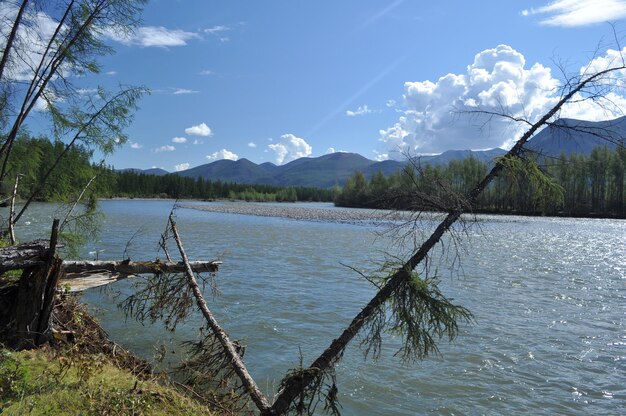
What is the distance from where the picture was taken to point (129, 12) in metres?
8.91

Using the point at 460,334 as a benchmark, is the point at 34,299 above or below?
above

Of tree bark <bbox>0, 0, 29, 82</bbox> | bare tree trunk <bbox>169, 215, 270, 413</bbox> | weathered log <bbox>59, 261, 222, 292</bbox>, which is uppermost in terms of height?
tree bark <bbox>0, 0, 29, 82</bbox>

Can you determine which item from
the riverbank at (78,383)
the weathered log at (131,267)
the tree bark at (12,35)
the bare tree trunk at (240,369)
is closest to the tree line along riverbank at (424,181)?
the weathered log at (131,267)

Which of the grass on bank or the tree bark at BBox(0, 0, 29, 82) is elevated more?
the tree bark at BBox(0, 0, 29, 82)

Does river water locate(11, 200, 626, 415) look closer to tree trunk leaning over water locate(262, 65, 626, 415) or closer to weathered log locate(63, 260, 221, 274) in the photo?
tree trunk leaning over water locate(262, 65, 626, 415)

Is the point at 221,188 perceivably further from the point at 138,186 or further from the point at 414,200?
the point at 414,200

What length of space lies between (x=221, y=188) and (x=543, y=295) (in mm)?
161947

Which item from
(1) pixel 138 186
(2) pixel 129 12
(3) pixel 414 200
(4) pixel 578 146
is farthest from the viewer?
(1) pixel 138 186

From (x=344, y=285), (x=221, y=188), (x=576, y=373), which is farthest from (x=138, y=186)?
(x=576, y=373)

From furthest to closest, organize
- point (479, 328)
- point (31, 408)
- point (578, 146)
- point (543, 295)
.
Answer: point (543, 295) < point (479, 328) < point (31, 408) < point (578, 146)

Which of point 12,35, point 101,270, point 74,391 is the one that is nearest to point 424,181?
point 74,391

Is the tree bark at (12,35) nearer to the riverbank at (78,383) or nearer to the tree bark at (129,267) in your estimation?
the tree bark at (129,267)

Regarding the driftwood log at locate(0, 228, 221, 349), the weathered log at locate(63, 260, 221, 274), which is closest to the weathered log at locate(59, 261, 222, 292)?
the weathered log at locate(63, 260, 221, 274)

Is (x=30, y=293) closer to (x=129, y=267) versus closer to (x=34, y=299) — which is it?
(x=34, y=299)
